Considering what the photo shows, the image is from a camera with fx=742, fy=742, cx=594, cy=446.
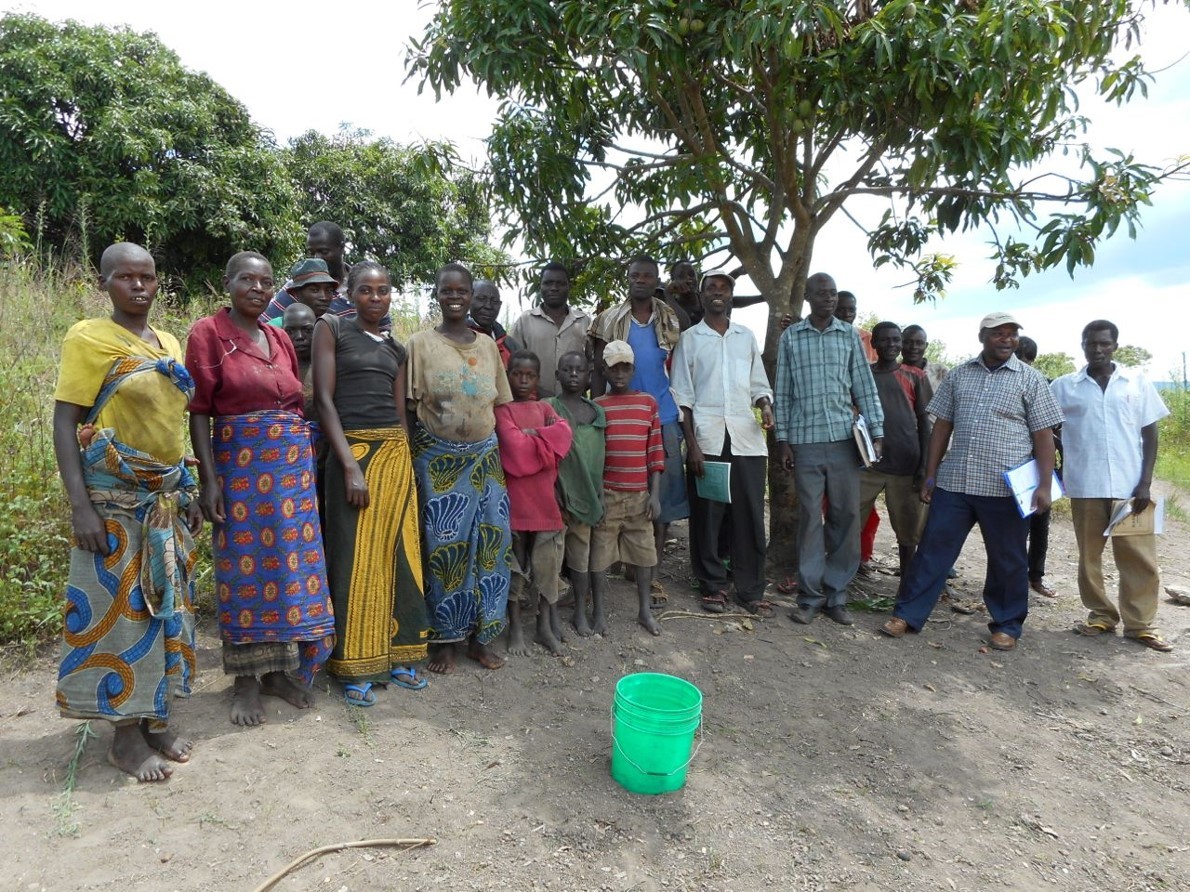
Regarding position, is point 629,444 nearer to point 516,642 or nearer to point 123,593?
point 516,642

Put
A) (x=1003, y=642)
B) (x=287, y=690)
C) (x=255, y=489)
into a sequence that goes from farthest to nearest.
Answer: (x=1003, y=642)
(x=287, y=690)
(x=255, y=489)

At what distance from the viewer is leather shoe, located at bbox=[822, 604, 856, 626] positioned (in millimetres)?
4496

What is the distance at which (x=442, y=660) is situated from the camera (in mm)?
3539

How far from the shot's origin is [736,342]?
452 cm

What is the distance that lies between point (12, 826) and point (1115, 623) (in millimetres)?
5560

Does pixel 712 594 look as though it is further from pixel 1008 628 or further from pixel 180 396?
pixel 180 396

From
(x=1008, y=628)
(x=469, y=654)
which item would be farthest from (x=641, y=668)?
(x=1008, y=628)

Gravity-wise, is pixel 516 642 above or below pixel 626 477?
below

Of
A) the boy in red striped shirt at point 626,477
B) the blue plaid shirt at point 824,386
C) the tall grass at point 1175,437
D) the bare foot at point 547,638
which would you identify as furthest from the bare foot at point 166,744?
the tall grass at point 1175,437

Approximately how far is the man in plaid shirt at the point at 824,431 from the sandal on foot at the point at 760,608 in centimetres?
15

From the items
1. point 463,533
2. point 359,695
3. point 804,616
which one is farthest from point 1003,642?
point 359,695

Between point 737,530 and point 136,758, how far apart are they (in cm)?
321

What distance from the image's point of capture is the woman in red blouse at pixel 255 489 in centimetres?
281

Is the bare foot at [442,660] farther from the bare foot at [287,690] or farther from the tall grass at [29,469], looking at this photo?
the tall grass at [29,469]
